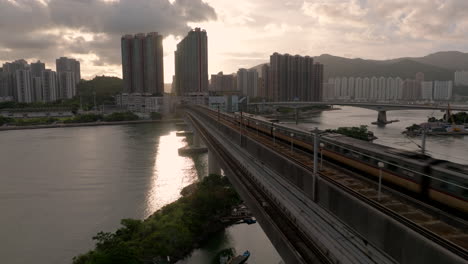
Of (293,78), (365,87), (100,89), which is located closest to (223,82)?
(293,78)

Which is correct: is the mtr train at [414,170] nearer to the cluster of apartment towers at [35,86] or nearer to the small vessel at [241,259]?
the small vessel at [241,259]

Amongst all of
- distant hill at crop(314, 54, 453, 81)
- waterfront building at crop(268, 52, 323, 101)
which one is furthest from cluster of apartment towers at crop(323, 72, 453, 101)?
distant hill at crop(314, 54, 453, 81)

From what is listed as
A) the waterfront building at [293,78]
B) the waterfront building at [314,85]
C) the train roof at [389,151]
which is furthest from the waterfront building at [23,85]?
the train roof at [389,151]

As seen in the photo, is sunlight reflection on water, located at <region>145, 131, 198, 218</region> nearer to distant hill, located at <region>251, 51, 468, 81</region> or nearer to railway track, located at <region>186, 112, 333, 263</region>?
railway track, located at <region>186, 112, 333, 263</region>

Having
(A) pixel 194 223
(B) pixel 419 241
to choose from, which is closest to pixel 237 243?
(A) pixel 194 223

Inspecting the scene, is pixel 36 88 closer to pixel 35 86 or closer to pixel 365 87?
pixel 35 86
